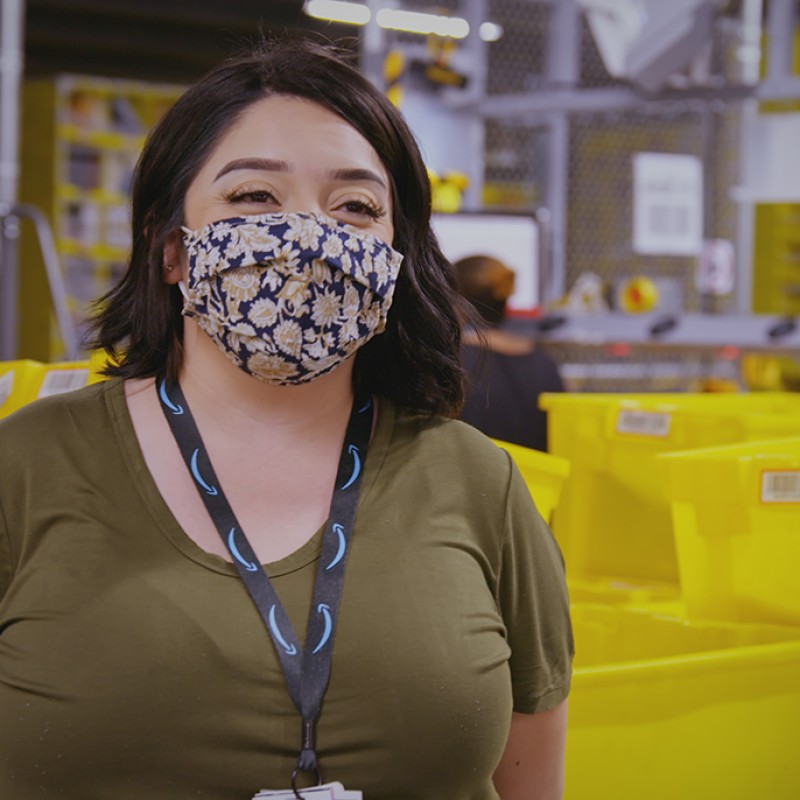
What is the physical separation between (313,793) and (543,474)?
3.72 feet

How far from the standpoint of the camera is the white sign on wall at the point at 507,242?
4.96 meters

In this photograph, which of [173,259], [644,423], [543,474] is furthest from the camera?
[644,423]

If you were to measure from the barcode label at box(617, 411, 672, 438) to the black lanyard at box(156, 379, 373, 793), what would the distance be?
1613 millimetres

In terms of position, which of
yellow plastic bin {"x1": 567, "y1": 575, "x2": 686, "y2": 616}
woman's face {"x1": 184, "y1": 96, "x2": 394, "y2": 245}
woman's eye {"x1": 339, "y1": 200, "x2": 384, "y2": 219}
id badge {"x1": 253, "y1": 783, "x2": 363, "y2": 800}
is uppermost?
woman's face {"x1": 184, "y1": 96, "x2": 394, "y2": 245}

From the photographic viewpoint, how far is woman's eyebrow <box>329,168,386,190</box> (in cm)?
134

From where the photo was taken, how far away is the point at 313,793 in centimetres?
119

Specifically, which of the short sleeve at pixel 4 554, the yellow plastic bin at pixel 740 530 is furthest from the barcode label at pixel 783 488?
the short sleeve at pixel 4 554

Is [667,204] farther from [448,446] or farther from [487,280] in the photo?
[448,446]

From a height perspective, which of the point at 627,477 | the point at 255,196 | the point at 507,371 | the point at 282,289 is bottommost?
the point at 627,477

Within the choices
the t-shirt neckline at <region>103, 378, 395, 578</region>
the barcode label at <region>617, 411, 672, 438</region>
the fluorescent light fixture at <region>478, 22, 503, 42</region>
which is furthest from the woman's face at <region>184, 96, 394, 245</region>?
the fluorescent light fixture at <region>478, 22, 503, 42</region>

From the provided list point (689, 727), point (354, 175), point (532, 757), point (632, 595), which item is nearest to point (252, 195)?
point (354, 175)

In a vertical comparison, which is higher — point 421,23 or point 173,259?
point 421,23

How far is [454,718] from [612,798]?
0.62 m

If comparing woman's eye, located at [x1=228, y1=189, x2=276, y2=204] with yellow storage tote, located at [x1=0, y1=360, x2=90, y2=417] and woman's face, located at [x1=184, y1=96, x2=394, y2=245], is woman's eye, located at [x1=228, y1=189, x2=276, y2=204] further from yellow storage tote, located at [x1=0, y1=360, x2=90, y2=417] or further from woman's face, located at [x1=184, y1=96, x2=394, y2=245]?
yellow storage tote, located at [x1=0, y1=360, x2=90, y2=417]
